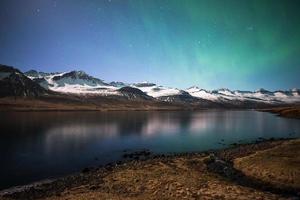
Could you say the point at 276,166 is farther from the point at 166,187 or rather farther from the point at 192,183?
the point at 166,187

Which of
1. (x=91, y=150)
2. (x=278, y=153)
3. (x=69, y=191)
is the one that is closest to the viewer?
(x=69, y=191)

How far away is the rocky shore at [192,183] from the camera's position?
83.7ft

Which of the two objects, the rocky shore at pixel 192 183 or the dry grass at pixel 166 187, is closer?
the dry grass at pixel 166 187

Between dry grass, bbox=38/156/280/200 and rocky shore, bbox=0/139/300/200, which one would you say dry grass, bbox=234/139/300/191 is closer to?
rocky shore, bbox=0/139/300/200

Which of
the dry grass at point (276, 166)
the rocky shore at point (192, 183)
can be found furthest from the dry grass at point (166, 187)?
the dry grass at point (276, 166)

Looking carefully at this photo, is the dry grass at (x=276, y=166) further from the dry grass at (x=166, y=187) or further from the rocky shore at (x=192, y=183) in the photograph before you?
the dry grass at (x=166, y=187)

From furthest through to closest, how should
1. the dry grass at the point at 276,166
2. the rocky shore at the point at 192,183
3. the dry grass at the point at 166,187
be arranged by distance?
the dry grass at the point at 276,166, the rocky shore at the point at 192,183, the dry grass at the point at 166,187

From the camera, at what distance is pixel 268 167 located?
3328 centimetres

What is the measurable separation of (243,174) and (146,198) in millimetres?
14584

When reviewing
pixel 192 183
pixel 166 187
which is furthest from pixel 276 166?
pixel 166 187

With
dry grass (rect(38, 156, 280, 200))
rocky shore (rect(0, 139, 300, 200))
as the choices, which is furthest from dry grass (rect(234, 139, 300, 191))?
dry grass (rect(38, 156, 280, 200))

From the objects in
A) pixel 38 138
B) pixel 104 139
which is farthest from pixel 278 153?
pixel 38 138

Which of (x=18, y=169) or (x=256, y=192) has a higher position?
(x=256, y=192)

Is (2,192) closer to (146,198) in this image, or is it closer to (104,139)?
(146,198)
